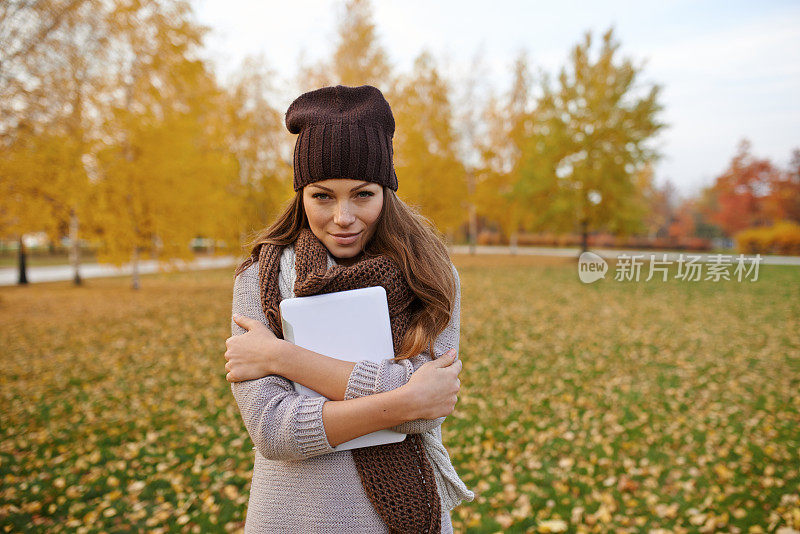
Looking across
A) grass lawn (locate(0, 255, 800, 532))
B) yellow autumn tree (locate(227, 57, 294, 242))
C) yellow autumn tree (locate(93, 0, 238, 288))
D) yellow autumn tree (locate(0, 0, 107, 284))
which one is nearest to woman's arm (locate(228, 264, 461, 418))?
grass lawn (locate(0, 255, 800, 532))

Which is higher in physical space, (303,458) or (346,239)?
(346,239)

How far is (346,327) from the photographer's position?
1.25 meters

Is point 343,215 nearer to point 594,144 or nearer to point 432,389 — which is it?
point 432,389

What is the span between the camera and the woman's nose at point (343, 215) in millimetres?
1316

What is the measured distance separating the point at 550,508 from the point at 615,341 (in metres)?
5.45

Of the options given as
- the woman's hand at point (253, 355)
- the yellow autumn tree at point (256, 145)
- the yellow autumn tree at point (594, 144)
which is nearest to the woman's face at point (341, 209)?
the woman's hand at point (253, 355)

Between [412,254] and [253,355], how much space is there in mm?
527

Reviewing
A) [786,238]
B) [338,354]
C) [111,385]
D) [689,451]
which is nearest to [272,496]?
[338,354]

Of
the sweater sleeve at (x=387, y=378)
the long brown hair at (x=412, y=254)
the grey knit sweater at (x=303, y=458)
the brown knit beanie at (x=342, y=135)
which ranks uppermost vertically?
the brown knit beanie at (x=342, y=135)

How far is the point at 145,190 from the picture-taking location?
36.5 feet

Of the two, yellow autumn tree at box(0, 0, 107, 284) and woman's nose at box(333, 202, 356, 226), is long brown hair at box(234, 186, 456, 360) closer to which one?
woman's nose at box(333, 202, 356, 226)

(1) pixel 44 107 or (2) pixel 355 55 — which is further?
(2) pixel 355 55

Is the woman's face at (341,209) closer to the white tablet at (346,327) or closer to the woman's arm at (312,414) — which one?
the white tablet at (346,327)

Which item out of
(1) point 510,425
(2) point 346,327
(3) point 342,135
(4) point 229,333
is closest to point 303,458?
(2) point 346,327
